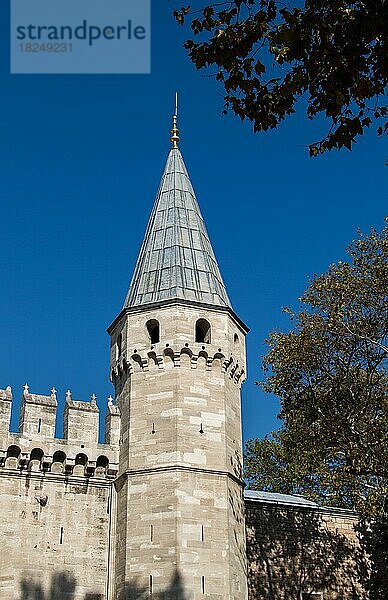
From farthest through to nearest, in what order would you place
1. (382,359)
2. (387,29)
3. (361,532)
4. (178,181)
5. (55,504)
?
1. (178,181)
2. (361,532)
3. (382,359)
4. (55,504)
5. (387,29)

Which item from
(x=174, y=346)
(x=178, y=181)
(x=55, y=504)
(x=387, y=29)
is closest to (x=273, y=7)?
(x=387, y=29)

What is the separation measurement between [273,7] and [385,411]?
13.6 metres

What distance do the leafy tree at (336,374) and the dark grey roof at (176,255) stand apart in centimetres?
242

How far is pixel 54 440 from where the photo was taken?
2003cm

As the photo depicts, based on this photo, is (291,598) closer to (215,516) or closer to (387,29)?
(215,516)

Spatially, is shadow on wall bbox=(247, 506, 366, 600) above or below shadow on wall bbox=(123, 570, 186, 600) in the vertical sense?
above

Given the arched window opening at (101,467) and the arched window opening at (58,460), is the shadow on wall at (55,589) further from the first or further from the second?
the arched window opening at (101,467)

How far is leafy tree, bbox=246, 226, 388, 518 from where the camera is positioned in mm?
20392

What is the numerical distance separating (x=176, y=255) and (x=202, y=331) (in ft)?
7.71

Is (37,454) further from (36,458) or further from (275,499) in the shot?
(275,499)

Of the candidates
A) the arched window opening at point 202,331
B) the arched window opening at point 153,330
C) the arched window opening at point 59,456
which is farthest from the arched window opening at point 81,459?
the arched window opening at point 202,331

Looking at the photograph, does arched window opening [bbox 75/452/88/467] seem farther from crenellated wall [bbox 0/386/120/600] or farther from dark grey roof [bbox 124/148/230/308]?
dark grey roof [bbox 124/148/230/308]

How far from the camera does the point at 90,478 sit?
20.2m

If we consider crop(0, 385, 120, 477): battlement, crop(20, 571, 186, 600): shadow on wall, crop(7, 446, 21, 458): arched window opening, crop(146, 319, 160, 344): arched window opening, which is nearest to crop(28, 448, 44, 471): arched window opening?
crop(0, 385, 120, 477): battlement
